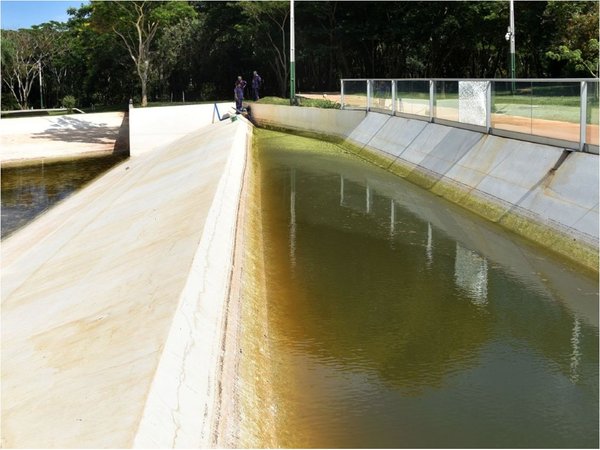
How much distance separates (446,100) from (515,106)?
4114 millimetres

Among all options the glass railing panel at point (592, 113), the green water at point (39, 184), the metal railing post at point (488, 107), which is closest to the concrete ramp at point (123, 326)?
the metal railing post at point (488, 107)

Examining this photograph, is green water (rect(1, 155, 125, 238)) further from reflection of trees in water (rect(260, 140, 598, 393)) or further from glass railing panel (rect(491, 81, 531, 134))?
glass railing panel (rect(491, 81, 531, 134))

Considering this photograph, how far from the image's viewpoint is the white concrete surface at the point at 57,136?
1362 inches

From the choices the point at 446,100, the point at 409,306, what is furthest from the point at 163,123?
the point at 409,306

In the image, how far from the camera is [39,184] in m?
25.8

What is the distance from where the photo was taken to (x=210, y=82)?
55.9 metres

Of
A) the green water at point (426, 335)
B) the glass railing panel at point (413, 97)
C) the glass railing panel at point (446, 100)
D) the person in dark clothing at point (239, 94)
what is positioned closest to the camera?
the green water at point (426, 335)

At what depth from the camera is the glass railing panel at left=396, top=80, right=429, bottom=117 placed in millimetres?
19094

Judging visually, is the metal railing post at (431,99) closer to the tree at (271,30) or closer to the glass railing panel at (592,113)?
the glass railing panel at (592,113)

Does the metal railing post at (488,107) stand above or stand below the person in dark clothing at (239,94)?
below

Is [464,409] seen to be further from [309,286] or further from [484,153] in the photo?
[484,153]

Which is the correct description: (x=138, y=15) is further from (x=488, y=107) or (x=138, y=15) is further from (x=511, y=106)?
(x=511, y=106)

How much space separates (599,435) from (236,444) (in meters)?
2.81

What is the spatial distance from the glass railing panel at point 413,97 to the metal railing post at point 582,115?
7.86m
